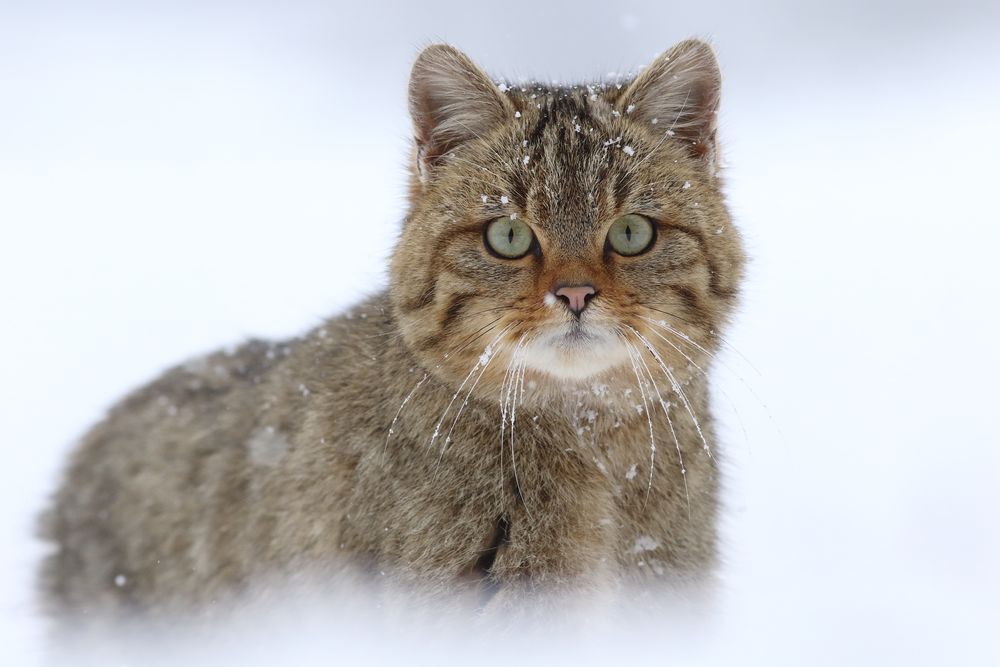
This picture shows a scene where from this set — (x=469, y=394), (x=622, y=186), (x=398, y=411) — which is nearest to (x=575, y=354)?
(x=469, y=394)

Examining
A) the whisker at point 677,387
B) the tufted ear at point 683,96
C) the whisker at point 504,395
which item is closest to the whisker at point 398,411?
the whisker at point 504,395

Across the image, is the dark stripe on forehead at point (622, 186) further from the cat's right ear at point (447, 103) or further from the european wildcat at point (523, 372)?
the cat's right ear at point (447, 103)

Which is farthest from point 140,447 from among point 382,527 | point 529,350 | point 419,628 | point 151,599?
point 529,350

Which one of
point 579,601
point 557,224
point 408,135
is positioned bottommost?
point 579,601

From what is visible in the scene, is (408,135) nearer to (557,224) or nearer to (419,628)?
(557,224)

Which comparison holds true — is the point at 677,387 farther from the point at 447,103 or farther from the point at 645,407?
the point at 447,103

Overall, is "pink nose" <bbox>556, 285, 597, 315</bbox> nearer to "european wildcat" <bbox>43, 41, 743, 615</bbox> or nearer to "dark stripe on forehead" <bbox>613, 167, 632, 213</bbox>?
"european wildcat" <bbox>43, 41, 743, 615</bbox>

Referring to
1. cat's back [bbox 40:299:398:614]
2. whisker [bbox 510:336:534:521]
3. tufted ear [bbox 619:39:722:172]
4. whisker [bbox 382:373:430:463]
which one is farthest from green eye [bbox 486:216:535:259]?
cat's back [bbox 40:299:398:614]
